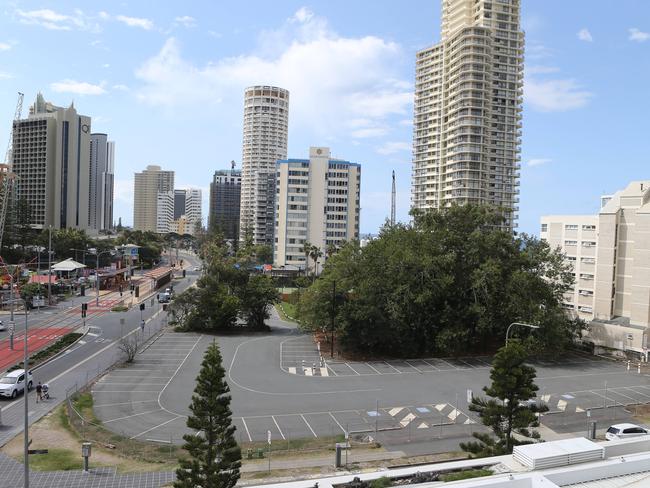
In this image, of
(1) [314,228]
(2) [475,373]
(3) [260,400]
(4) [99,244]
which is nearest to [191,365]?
(3) [260,400]

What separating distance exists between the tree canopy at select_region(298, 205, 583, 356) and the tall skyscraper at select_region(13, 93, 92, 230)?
369 ft

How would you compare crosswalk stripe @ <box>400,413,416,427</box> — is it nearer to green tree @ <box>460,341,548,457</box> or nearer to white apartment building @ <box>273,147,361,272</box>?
green tree @ <box>460,341,548,457</box>

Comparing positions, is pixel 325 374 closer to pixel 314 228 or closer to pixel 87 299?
pixel 87 299

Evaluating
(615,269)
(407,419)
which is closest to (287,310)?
(615,269)

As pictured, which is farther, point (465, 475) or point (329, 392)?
point (329, 392)

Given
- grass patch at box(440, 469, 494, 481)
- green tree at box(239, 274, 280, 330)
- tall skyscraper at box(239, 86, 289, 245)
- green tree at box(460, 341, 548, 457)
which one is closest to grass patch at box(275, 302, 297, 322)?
green tree at box(239, 274, 280, 330)

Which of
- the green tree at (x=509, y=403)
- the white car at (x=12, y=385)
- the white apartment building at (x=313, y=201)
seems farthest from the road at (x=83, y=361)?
the white apartment building at (x=313, y=201)

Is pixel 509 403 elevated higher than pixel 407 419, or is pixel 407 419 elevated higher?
pixel 509 403

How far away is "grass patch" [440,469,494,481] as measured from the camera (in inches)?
619

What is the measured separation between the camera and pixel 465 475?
1581cm

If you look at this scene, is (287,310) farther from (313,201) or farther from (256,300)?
(313,201)

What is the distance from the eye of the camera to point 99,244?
119375 millimetres

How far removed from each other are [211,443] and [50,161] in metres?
135

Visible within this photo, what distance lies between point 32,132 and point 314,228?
79439 mm
